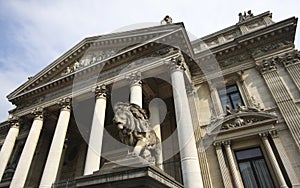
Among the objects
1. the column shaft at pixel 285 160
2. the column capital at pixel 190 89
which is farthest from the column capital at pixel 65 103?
the column shaft at pixel 285 160

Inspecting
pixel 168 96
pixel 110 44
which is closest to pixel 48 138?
pixel 110 44

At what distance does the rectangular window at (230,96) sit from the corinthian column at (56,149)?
979 centimetres

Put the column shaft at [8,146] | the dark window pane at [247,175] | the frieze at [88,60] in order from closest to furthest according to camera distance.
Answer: the dark window pane at [247,175], the column shaft at [8,146], the frieze at [88,60]

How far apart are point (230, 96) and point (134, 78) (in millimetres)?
5833

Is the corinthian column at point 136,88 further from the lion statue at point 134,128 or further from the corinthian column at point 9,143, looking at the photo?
the corinthian column at point 9,143

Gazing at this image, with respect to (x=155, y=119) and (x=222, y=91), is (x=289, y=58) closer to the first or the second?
(x=222, y=91)

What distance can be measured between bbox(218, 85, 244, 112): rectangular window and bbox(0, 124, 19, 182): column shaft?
578 inches

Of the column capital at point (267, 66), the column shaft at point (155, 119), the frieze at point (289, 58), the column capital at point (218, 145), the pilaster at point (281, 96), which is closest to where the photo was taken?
the pilaster at point (281, 96)

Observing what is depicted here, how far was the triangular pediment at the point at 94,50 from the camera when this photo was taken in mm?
13289

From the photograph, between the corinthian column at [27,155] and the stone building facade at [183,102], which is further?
the corinthian column at [27,155]

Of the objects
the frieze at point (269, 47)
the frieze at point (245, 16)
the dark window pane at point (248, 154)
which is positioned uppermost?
the frieze at point (245, 16)

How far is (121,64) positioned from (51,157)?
6969 millimetres

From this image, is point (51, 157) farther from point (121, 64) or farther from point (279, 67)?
point (279, 67)

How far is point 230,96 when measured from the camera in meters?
12.4
